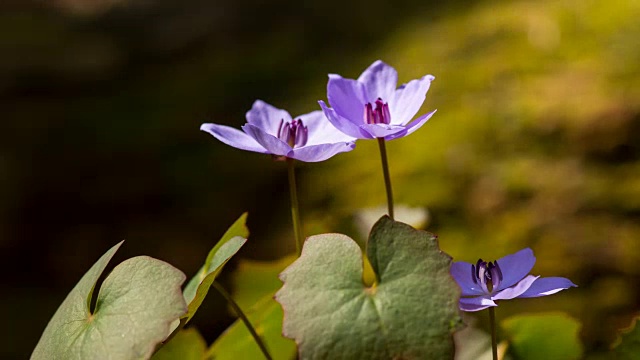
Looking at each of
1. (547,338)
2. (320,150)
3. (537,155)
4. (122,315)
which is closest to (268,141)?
(320,150)

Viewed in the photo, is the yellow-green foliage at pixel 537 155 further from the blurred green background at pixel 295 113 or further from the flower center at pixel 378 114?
the flower center at pixel 378 114

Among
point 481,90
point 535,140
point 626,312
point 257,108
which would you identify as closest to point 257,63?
point 481,90

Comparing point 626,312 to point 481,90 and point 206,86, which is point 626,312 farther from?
point 206,86

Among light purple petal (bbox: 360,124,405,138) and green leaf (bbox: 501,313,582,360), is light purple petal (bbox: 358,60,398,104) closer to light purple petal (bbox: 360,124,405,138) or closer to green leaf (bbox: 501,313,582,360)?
light purple petal (bbox: 360,124,405,138)

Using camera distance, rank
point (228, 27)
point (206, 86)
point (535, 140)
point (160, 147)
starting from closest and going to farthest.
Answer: point (535, 140) < point (160, 147) < point (206, 86) < point (228, 27)

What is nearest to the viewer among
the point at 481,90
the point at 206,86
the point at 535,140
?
the point at 535,140

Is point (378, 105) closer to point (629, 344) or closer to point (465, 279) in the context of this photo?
point (465, 279)

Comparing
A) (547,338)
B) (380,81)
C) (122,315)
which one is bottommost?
(547,338)
